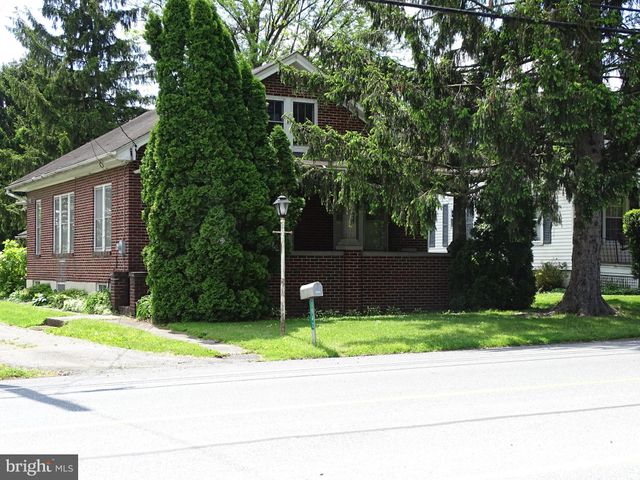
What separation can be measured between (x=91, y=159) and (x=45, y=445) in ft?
53.7

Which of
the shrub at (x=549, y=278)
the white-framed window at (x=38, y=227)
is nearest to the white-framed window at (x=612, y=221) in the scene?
the shrub at (x=549, y=278)

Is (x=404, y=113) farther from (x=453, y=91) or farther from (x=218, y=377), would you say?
(x=218, y=377)

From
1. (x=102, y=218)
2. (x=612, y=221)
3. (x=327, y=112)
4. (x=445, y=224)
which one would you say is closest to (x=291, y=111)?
(x=327, y=112)

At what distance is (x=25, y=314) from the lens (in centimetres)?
2092

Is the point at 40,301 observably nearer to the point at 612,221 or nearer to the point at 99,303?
the point at 99,303

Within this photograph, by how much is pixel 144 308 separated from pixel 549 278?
18068 mm

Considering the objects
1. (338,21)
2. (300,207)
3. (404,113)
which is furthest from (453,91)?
(338,21)

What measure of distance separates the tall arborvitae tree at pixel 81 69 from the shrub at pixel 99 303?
72.0 ft

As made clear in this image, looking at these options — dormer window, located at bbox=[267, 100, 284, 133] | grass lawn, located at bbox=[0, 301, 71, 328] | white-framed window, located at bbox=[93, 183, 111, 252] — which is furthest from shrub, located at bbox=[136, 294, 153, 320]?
dormer window, located at bbox=[267, 100, 284, 133]

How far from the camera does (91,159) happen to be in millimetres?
21781

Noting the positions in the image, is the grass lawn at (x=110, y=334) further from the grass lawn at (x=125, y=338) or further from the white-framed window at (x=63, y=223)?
the white-framed window at (x=63, y=223)

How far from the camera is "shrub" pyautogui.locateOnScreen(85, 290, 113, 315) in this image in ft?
68.0

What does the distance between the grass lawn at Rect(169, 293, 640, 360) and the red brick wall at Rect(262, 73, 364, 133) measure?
21.2ft

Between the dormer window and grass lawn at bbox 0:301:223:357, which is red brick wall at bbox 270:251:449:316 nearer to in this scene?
A: the dormer window
